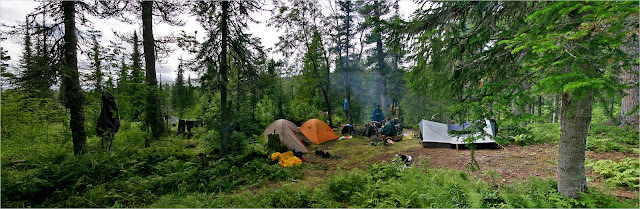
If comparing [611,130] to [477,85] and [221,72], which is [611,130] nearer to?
[477,85]

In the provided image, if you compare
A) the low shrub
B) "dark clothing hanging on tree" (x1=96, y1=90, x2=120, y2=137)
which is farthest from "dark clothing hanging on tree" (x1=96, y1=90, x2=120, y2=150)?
the low shrub

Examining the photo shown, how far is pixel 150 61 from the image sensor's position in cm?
934

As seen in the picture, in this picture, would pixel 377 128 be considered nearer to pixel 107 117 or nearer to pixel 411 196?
pixel 411 196

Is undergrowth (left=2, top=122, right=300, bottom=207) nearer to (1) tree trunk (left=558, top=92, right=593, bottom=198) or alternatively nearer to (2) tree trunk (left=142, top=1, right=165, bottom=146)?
(2) tree trunk (left=142, top=1, right=165, bottom=146)

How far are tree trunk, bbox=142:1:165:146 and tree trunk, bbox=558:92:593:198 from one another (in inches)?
459

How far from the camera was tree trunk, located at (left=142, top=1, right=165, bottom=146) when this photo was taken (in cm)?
925

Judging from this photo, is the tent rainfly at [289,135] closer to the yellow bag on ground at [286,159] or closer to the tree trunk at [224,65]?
the yellow bag on ground at [286,159]

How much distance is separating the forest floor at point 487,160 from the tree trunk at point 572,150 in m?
0.92

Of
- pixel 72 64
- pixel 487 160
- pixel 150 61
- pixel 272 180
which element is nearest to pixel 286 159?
pixel 272 180

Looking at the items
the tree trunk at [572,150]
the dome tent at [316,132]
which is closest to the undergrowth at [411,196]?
the tree trunk at [572,150]

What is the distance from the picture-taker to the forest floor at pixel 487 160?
4.76 meters

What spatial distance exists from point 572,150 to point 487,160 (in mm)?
3164

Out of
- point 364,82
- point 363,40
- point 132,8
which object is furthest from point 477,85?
point 364,82

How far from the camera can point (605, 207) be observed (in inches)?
123
